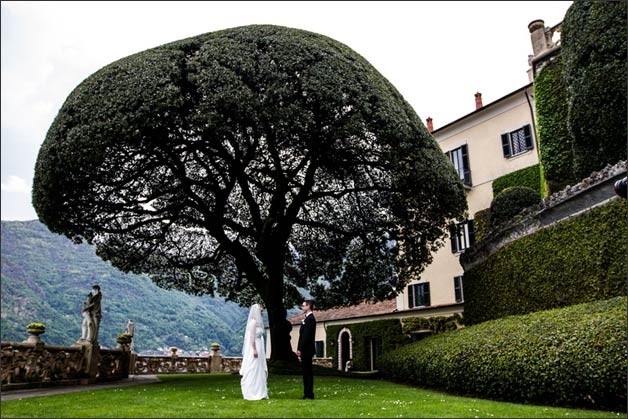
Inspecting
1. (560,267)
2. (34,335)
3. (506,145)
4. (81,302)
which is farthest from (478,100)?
(81,302)

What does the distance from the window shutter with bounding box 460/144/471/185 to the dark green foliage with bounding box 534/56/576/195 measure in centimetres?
837

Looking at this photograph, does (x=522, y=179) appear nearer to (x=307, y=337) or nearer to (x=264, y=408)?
(x=307, y=337)

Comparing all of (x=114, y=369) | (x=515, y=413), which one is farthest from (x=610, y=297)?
(x=114, y=369)

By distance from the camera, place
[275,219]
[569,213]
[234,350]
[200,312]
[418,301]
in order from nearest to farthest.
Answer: [569,213]
[275,219]
[418,301]
[234,350]
[200,312]

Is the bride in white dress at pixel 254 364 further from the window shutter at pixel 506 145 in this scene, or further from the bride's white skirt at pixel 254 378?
the window shutter at pixel 506 145

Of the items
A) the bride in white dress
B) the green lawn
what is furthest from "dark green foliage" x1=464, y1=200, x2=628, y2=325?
the bride in white dress

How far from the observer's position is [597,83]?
1334cm

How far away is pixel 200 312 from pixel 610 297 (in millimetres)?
53745

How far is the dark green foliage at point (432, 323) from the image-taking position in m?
26.4

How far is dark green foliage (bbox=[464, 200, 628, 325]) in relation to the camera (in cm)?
1056

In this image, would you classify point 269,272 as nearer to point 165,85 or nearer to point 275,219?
point 275,219

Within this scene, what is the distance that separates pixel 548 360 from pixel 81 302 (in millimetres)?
47749

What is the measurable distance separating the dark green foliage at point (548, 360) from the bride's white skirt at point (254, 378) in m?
4.44

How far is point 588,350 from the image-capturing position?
7.74 m
